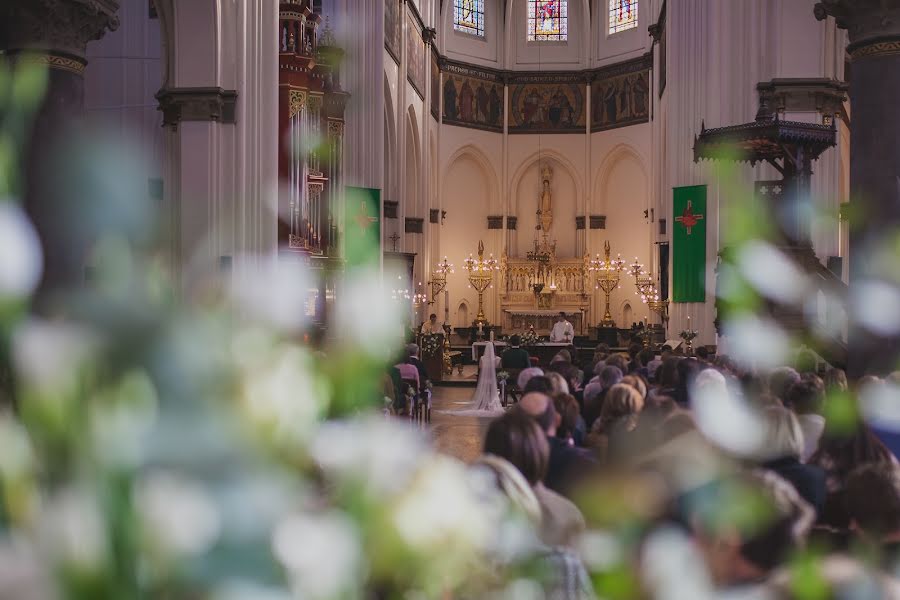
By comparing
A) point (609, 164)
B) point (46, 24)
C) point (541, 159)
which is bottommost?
point (46, 24)

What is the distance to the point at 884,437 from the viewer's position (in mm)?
6121

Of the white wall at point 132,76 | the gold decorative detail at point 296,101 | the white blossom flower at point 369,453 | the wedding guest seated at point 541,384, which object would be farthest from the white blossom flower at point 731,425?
the white wall at point 132,76

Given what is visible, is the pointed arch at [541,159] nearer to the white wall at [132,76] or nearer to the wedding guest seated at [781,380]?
the white wall at [132,76]

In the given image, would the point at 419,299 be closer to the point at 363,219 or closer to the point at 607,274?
the point at 607,274

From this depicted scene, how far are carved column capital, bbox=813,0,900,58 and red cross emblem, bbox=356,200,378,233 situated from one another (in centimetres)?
1266

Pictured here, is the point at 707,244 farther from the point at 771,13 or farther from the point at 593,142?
the point at 593,142

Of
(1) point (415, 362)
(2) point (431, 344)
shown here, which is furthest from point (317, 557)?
(2) point (431, 344)

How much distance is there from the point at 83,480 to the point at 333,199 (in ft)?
64.6

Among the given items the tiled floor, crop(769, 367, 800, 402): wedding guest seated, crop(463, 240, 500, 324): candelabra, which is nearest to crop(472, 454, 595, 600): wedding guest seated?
crop(769, 367, 800, 402): wedding guest seated

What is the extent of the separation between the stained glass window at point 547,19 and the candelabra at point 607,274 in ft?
28.1

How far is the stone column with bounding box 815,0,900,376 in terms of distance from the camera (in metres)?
10.2

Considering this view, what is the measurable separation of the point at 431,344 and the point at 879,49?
1605 centimetres

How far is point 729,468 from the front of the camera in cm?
305

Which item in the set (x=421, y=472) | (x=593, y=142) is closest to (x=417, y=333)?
(x=593, y=142)
